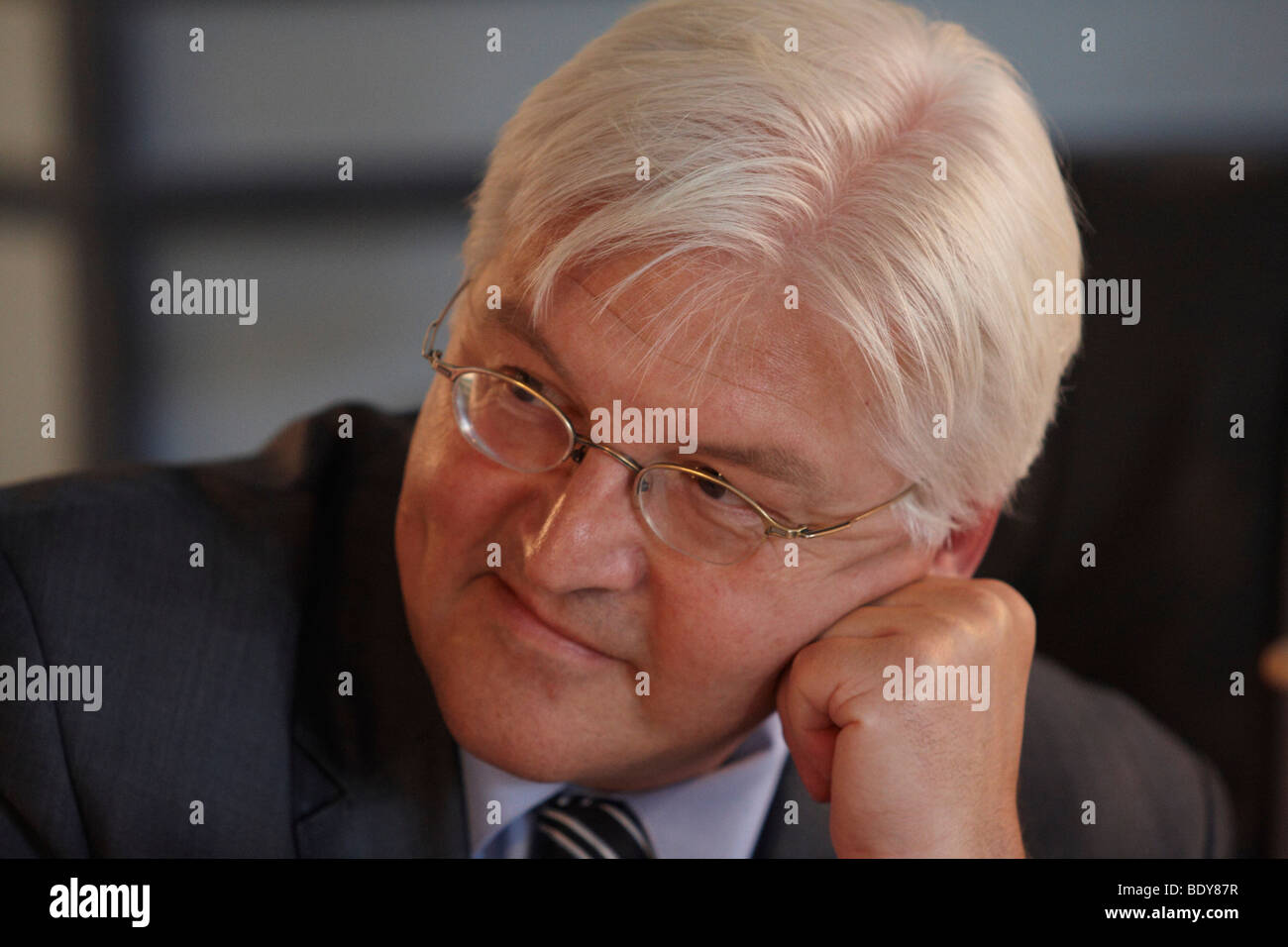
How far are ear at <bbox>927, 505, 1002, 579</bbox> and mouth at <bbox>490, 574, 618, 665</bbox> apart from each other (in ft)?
1.47

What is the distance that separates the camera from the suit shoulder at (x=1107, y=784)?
58.0 inches

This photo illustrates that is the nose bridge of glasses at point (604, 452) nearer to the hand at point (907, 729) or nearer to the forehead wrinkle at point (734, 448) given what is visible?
the forehead wrinkle at point (734, 448)

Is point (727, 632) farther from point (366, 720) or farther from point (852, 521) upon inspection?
point (366, 720)

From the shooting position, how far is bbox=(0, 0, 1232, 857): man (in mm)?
1023

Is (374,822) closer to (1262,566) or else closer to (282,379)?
(282,379)

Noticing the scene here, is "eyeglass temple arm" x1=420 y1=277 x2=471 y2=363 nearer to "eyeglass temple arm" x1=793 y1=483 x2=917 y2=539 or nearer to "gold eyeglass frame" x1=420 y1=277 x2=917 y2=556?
Result: "gold eyeglass frame" x1=420 y1=277 x2=917 y2=556

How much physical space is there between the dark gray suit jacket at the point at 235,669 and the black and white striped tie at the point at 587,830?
10 centimetres

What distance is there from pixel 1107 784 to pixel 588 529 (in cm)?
99

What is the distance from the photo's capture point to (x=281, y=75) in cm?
146

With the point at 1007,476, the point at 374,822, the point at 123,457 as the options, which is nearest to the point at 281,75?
the point at 123,457

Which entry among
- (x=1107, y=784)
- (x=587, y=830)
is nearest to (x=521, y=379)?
(x=587, y=830)

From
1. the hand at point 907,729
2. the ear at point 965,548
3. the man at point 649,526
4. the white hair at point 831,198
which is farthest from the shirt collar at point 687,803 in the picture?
the white hair at point 831,198

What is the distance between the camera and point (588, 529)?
103 centimetres
